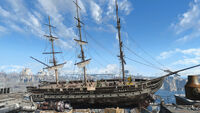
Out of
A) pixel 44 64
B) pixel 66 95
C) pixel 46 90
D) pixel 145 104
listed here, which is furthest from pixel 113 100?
pixel 44 64

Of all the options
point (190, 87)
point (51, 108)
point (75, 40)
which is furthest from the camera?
point (75, 40)

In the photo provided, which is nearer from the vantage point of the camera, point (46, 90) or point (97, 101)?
point (97, 101)

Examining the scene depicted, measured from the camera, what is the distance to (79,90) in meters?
16.8

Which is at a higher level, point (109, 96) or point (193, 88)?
point (193, 88)

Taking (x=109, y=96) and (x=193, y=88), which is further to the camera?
(x=109, y=96)

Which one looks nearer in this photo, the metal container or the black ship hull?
the metal container

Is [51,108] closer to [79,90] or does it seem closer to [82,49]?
[79,90]

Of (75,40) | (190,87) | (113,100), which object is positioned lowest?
(113,100)

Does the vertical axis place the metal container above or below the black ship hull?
above

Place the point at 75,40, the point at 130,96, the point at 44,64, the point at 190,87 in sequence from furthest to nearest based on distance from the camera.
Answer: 1. the point at 44,64
2. the point at 75,40
3. the point at 130,96
4. the point at 190,87

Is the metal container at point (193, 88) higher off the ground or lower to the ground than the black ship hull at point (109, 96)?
higher

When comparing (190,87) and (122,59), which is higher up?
(122,59)

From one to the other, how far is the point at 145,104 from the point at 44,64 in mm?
27016

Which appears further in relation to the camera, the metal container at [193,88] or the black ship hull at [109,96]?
the black ship hull at [109,96]
